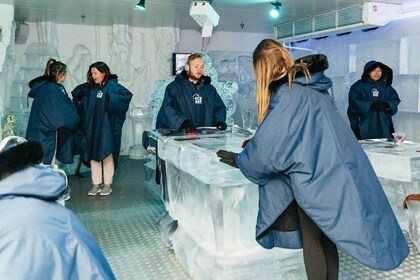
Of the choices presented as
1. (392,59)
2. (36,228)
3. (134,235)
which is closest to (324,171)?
(36,228)

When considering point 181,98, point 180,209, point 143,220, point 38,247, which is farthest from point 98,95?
point 38,247

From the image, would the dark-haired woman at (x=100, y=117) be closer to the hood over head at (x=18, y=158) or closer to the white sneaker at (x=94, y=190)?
the white sneaker at (x=94, y=190)

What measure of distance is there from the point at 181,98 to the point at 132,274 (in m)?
1.62

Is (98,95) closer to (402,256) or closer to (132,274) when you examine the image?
(132,274)

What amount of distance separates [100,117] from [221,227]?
2332 mm

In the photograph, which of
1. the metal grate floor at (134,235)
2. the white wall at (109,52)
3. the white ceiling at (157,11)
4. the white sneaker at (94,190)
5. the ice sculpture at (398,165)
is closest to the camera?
the metal grate floor at (134,235)

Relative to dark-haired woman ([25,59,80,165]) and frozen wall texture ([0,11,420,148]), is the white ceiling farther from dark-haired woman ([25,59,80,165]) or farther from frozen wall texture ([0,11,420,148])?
dark-haired woman ([25,59,80,165])

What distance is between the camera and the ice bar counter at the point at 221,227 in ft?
7.63

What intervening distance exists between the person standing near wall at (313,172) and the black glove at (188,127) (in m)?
1.46

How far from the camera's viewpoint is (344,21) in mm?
5582

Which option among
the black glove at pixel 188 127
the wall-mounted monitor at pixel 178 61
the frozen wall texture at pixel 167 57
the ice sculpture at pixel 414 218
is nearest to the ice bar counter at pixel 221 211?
the ice sculpture at pixel 414 218

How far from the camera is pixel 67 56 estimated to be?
6477mm

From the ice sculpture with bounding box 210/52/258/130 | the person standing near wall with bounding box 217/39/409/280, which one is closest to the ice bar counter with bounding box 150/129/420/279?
the person standing near wall with bounding box 217/39/409/280

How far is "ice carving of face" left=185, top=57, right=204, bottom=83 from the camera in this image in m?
3.59
